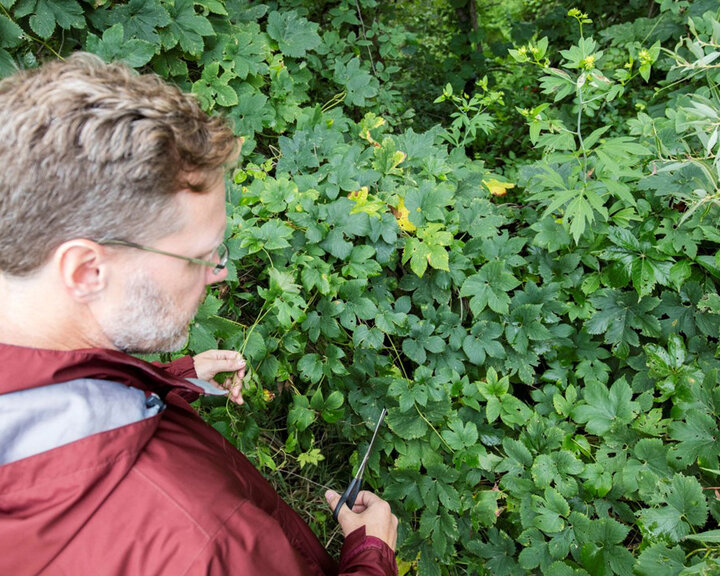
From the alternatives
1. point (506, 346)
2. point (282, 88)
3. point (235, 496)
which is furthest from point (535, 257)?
point (235, 496)

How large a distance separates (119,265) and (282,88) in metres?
1.98

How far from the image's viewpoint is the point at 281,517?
→ 1.15m

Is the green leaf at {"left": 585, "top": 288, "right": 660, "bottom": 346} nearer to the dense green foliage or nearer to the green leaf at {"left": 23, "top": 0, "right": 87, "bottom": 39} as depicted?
the dense green foliage

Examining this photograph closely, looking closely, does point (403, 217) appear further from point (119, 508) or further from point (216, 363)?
point (119, 508)

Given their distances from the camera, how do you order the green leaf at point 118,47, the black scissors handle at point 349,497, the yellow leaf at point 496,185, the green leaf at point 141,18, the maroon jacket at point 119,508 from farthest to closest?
1. the yellow leaf at point 496,185
2. the green leaf at point 141,18
3. the green leaf at point 118,47
4. the black scissors handle at point 349,497
5. the maroon jacket at point 119,508

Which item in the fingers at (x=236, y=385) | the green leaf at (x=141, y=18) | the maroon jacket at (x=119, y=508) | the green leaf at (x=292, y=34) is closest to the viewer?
the maroon jacket at (x=119, y=508)

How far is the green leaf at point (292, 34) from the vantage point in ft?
9.57

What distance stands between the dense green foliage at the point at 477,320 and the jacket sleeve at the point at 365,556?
0.75 meters

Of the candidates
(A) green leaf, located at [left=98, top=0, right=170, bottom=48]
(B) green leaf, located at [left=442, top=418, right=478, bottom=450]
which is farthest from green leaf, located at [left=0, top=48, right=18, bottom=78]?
(B) green leaf, located at [left=442, top=418, right=478, bottom=450]

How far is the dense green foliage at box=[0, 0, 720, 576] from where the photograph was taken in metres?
1.83

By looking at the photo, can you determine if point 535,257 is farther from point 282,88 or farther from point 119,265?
point 119,265

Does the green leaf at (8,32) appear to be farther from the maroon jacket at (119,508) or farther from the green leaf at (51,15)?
the maroon jacket at (119,508)

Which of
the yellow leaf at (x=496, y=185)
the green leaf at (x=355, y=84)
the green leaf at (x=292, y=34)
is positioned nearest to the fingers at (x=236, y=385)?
the yellow leaf at (x=496, y=185)

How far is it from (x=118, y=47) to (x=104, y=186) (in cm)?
167
